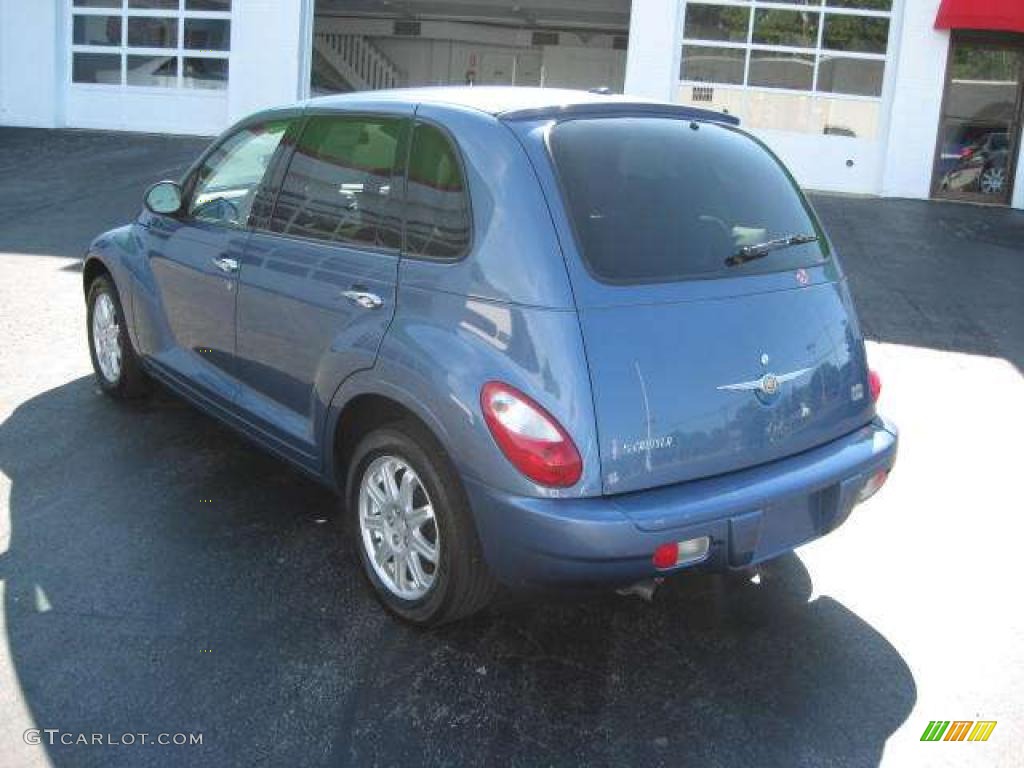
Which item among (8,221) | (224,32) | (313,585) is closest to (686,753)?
(313,585)

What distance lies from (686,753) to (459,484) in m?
0.98

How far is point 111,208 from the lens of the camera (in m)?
11.8

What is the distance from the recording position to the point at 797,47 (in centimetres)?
1617

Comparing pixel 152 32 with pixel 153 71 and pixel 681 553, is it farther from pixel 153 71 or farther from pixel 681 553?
pixel 681 553

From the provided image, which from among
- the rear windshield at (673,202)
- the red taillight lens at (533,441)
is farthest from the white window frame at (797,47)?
the red taillight lens at (533,441)

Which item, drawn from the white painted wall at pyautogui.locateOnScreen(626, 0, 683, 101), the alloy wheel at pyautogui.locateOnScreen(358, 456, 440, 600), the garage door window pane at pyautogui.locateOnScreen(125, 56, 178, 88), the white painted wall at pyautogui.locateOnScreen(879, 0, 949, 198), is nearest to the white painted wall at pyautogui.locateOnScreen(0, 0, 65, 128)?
the garage door window pane at pyautogui.locateOnScreen(125, 56, 178, 88)

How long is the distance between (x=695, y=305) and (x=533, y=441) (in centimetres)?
68

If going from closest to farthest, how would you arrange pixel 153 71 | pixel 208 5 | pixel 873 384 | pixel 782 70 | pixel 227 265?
1. pixel 873 384
2. pixel 227 265
3. pixel 782 70
4. pixel 208 5
5. pixel 153 71

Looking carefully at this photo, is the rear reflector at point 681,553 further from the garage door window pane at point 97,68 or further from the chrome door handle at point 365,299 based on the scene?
the garage door window pane at point 97,68

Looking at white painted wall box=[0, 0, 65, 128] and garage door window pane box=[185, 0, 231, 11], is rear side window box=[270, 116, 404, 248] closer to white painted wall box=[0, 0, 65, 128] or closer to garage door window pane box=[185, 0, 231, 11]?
garage door window pane box=[185, 0, 231, 11]

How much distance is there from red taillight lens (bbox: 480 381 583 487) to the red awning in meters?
14.5

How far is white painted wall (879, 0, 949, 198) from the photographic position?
51.2ft

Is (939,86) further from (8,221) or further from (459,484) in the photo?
(459,484)

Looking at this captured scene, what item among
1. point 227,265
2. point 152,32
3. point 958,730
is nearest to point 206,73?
point 152,32
